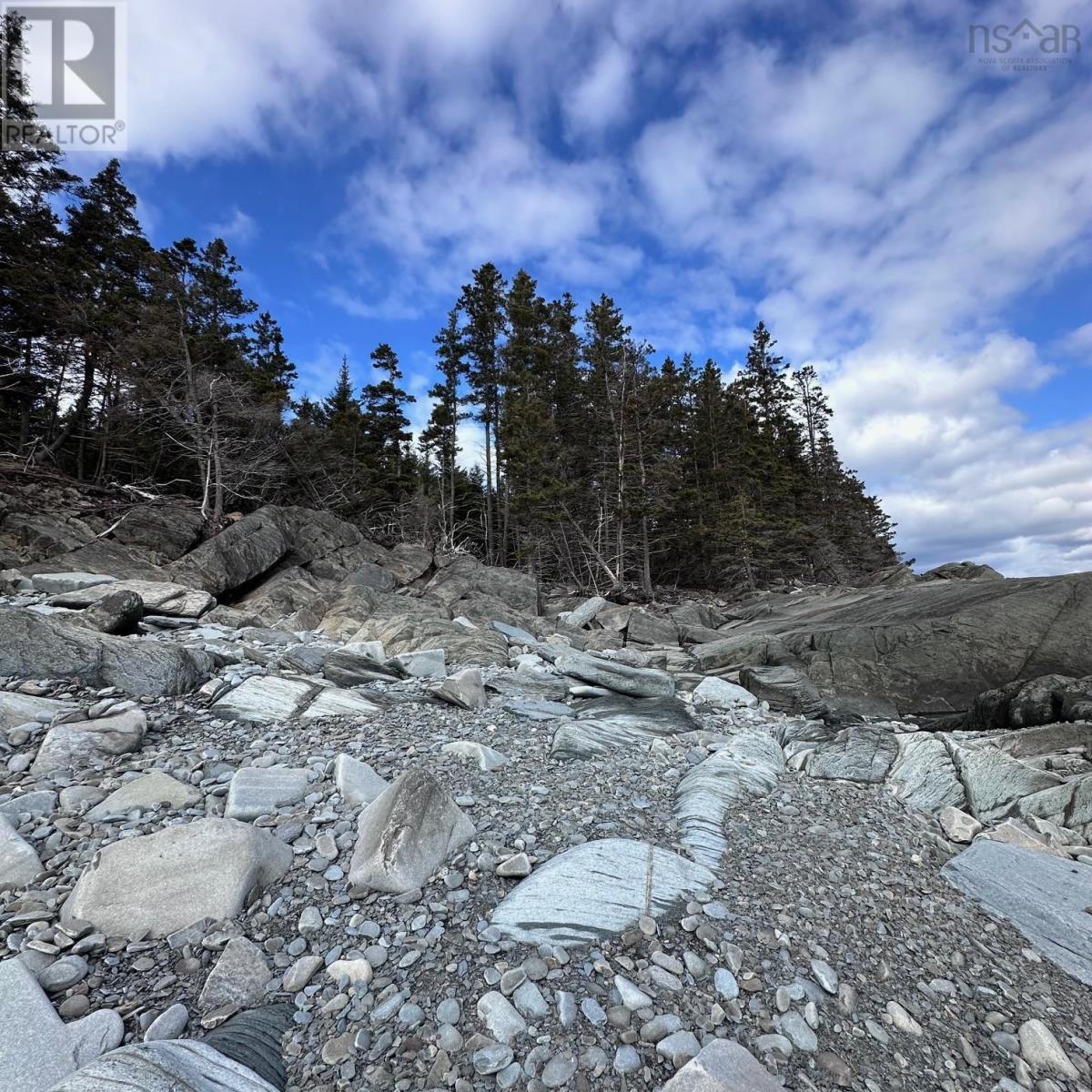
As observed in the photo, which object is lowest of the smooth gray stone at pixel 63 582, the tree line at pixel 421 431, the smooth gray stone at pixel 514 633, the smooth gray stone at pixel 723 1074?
the smooth gray stone at pixel 723 1074

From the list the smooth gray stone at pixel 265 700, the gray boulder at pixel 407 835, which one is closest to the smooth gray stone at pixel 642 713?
the gray boulder at pixel 407 835

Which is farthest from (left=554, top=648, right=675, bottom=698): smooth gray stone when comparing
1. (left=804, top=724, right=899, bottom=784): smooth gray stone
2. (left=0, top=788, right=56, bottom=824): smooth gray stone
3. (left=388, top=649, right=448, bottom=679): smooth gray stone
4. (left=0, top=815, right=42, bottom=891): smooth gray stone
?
(left=0, top=815, right=42, bottom=891): smooth gray stone

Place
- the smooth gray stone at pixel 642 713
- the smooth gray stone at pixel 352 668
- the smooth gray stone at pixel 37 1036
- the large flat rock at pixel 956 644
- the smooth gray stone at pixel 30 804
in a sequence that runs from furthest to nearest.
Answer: the large flat rock at pixel 956 644 < the smooth gray stone at pixel 352 668 < the smooth gray stone at pixel 642 713 < the smooth gray stone at pixel 30 804 < the smooth gray stone at pixel 37 1036

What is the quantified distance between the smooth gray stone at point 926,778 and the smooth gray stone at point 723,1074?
14.1 feet

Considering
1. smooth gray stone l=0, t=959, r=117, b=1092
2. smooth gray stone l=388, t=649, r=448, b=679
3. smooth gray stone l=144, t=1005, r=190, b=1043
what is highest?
smooth gray stone l=388, t=649, r=448, b=679

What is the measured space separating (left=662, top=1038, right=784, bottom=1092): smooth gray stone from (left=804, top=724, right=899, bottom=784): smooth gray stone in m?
4.49

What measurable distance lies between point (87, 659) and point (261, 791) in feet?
13.2

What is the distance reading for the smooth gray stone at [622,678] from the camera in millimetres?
8594

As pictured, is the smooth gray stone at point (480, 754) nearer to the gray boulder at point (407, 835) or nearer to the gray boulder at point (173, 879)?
the gray boulder at point (407, 835)

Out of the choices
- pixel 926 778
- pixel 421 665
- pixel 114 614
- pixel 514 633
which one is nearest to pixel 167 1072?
pixel 926 778

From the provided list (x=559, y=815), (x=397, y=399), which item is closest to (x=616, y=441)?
(x=397, y=399)

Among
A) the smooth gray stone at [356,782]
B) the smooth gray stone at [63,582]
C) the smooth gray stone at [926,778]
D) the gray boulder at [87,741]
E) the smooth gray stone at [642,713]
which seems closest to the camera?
the smooth gray stone at [356,782]

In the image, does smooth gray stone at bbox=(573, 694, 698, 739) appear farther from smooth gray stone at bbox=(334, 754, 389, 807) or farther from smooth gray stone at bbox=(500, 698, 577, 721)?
smooth gray stone at bbox=(334, 754, 389, 807)

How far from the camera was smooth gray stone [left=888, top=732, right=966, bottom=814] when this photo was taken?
529cm
